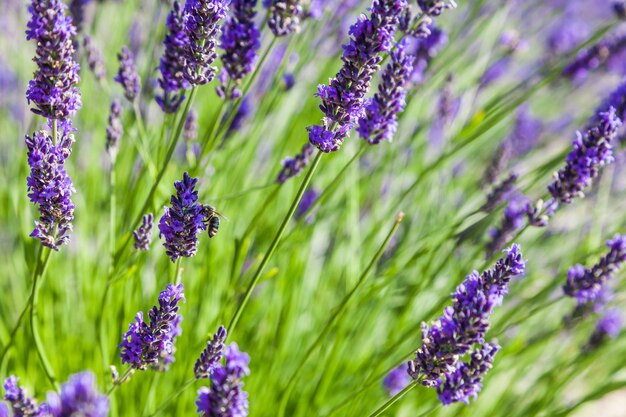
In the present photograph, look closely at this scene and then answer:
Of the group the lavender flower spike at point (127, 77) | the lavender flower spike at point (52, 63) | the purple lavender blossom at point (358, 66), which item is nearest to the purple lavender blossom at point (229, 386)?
the purple lavender blossom at point (358, 66)

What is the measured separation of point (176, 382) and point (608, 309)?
1534 millimetres

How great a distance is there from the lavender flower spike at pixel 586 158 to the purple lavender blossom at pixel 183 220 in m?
0.84

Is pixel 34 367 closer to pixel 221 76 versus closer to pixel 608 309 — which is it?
pixel 221 76

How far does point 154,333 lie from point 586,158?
3.21 feet

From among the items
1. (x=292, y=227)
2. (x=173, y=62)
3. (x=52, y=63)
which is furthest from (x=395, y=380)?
(x=52, y=63)

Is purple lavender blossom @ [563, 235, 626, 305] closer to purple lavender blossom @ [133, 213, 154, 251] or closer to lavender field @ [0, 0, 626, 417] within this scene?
lavender field @ [0, 0, 626, 417]

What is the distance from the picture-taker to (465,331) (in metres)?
1.06

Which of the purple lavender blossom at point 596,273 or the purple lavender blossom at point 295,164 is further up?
the purple lavender blossom at point 295,164

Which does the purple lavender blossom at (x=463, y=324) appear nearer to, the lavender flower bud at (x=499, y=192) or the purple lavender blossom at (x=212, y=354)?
the purple lavender blossom at (x=212, y=354)

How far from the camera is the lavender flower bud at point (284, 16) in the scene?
5.13 feet

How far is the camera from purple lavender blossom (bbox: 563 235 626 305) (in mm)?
1520

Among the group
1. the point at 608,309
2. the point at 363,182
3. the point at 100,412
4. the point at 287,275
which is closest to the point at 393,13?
the point at 100,412

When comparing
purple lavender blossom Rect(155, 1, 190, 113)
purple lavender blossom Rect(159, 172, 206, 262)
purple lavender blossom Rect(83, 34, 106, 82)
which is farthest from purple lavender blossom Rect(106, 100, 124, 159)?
purple lavender blossom Rect(159, 172, 206, 262)

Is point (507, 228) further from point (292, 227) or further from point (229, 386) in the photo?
point (229, 386)
